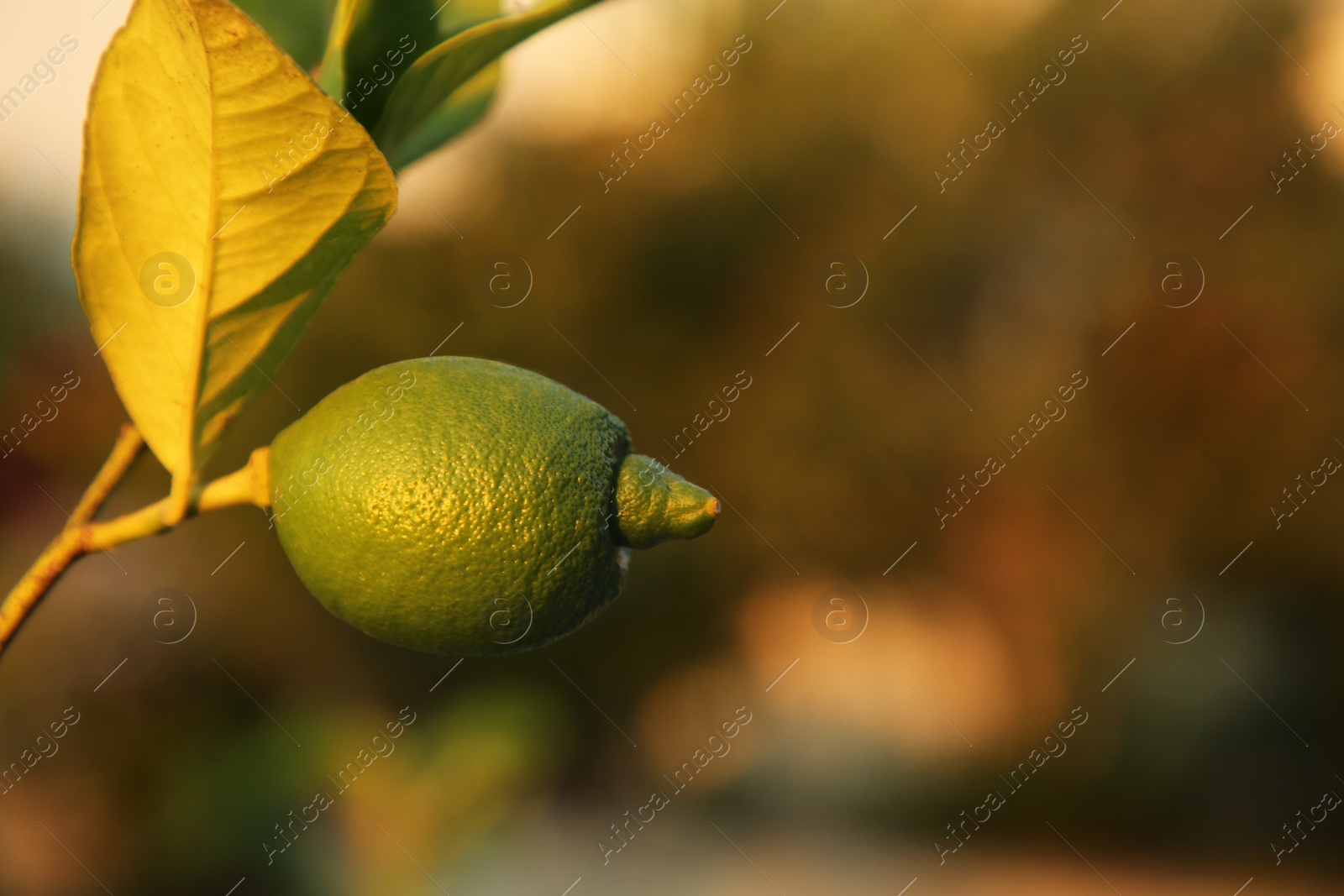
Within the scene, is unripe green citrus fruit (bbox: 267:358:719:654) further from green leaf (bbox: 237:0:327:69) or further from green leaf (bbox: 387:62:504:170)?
green leaf (bbox: 237:0:327:69)

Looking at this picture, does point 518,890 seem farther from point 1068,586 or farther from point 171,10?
point 171,10

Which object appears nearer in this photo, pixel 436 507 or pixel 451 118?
pixel 436 507

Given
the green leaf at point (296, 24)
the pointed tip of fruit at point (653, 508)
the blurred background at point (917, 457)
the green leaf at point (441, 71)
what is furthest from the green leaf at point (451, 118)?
the blurred background at point (917, 457)

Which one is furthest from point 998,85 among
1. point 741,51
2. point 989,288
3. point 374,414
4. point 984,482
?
point 374,414

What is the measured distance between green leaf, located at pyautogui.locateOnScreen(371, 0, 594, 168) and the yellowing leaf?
11 cm

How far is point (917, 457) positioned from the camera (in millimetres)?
6062

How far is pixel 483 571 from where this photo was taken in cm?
55

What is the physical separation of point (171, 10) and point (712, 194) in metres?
6.05

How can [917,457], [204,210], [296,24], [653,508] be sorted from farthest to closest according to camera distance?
[917,457], [296,24], [653,508], [204,210]

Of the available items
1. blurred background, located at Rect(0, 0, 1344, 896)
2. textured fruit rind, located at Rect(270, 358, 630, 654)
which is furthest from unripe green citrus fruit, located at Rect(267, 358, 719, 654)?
blurred background, located at Rect(0, 0, 1344, 896)

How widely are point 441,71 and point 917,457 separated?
582 cm

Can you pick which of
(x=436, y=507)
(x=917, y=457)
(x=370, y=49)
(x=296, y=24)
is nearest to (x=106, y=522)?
(x=436, y=507)

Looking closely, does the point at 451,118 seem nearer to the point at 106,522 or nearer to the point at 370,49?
the point at 370,49

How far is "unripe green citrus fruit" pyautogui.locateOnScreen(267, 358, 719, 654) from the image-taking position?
55cm
